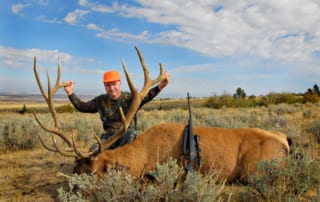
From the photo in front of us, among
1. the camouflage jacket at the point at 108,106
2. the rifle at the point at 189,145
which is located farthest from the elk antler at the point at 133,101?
the camouflage jacket at the point at 108,106

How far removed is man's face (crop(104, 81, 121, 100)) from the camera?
5.54 meters

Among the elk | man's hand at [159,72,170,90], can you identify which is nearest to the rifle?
the elk

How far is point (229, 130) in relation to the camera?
5.05m

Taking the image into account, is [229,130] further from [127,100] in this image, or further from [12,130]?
[12,130]

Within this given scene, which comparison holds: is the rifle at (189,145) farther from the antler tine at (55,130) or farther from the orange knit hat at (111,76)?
the orange knit hat at (111,76)

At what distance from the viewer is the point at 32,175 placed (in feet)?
19.0

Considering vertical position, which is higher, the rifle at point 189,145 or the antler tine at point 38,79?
the antler tine at point 38,79

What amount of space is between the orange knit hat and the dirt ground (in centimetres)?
184

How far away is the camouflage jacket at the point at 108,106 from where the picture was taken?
5.66 metres

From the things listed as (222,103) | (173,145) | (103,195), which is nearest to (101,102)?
(173,145)

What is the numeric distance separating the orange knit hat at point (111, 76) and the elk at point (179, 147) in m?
1.09

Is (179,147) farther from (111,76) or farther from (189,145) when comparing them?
(111,76)

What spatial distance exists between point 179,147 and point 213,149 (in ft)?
1.80

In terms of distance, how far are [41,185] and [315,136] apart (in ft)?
23.7
